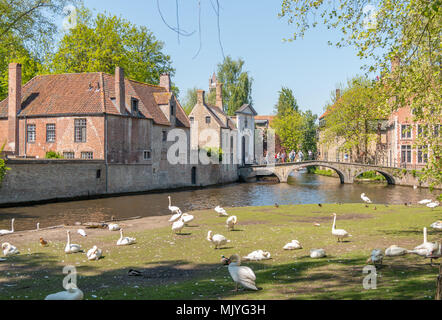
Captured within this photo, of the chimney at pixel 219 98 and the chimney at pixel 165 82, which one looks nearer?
the chimney at pixel 165 82

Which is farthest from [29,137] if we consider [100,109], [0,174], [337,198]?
[337,198]

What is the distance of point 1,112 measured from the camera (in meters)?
44.9

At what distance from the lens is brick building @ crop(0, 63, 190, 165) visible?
4288 cm

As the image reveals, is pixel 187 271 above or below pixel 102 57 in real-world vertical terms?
below

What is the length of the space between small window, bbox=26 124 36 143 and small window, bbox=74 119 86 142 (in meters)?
4.70

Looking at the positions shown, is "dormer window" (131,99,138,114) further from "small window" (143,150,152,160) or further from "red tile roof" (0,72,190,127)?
"small window" (143,150,152,160)

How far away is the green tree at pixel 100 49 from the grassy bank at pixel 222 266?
38.2m

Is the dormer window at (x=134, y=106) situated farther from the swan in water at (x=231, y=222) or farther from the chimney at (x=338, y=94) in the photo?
the chimney at (x=338, y=94)

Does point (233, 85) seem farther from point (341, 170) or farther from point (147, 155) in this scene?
point (147, 155)

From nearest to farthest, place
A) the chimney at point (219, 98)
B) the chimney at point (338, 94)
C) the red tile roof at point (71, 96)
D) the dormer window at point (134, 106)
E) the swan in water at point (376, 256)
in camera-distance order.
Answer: the swan in water at point (376, 256) < the red tile roof at point (71, 96) < the dormer window at point (134, 106) < the chimney at point (338, 94) < the chimney at point (219, 98)

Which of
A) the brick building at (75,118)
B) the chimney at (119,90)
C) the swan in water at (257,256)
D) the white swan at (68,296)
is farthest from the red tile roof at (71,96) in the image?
the white swan at (68,296)

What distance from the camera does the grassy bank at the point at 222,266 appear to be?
28.7 ft
